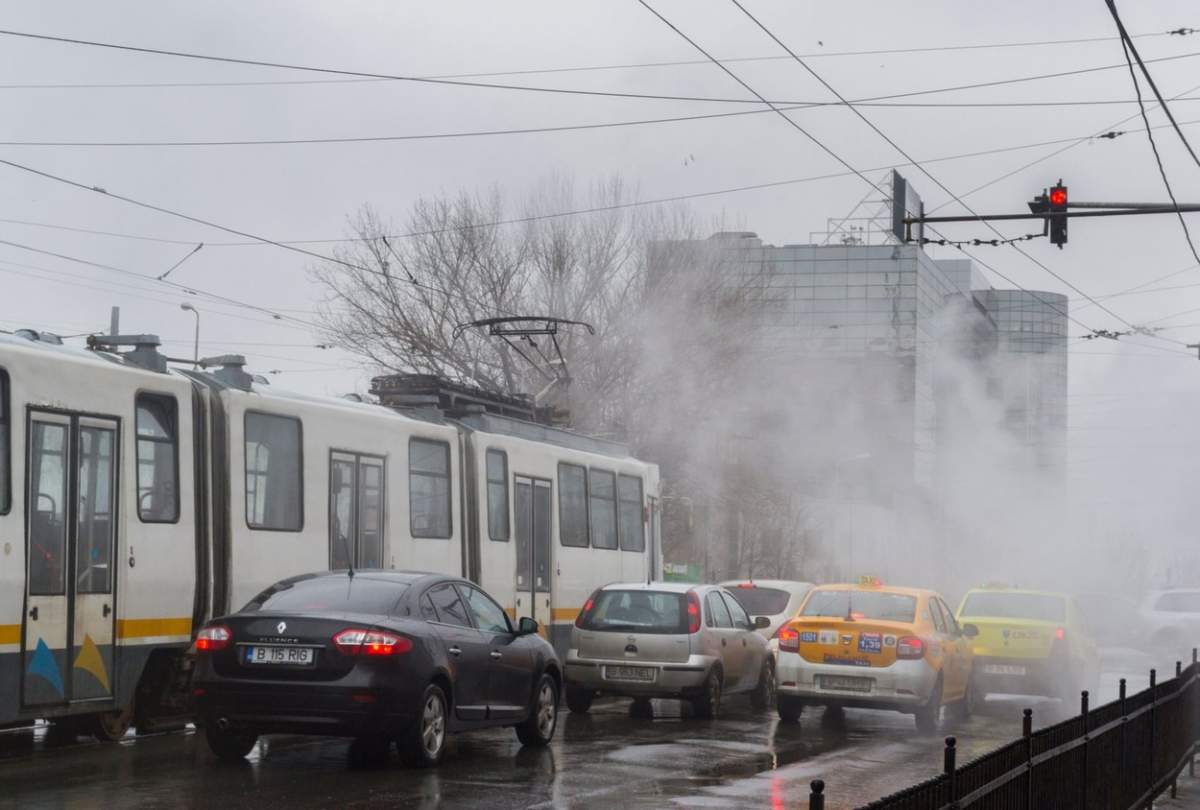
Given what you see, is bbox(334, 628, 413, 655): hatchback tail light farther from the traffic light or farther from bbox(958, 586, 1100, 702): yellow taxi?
bbox(958, 586, 1100, 702): yellow taxi

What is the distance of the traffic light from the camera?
19.9 meters

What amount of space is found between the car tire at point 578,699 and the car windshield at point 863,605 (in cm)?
243

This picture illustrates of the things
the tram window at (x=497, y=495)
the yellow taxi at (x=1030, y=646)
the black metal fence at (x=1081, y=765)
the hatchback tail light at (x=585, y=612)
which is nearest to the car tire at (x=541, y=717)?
the hatchback tail light at (x=585, y=612)

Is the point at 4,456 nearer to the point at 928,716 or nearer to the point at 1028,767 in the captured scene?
the point at 1028,767

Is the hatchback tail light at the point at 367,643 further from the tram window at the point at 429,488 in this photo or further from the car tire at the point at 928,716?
the car tire at the point at 928,716

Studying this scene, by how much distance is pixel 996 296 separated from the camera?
449 feet

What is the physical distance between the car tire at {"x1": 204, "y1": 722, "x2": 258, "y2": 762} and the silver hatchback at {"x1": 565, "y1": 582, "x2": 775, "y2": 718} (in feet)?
19.9

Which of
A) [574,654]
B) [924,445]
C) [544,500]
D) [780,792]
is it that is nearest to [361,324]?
[544,500]

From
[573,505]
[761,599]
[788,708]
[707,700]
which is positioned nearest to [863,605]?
[788,708]

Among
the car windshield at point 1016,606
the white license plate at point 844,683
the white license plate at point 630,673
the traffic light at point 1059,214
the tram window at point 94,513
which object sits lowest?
the white license plate at point 844,683

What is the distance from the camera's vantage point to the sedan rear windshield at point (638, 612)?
60.0ft

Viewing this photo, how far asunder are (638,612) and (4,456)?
25.6ft

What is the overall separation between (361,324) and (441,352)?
243cm

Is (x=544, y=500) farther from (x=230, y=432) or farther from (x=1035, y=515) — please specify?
(x=1035, y=515)
